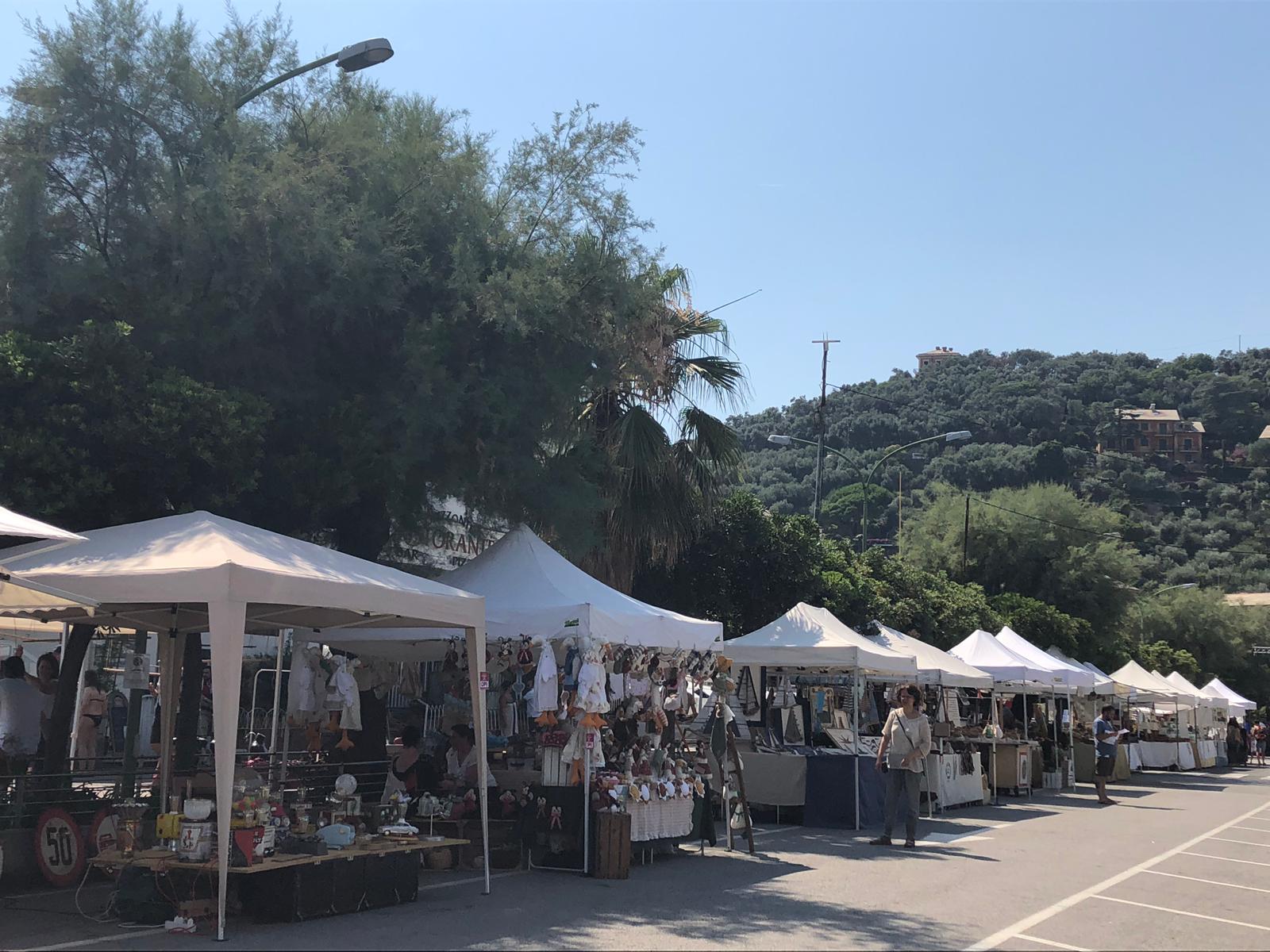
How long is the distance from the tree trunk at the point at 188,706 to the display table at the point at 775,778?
7.64 m

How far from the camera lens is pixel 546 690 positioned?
11758 millimetres

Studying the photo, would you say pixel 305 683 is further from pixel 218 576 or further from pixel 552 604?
pixel 218 576

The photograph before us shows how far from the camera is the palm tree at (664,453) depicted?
19.2 meters

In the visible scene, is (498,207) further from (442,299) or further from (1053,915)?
(1053,915)

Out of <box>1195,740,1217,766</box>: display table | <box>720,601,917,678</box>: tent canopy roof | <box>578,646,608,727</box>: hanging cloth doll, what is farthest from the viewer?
<box>1195,740,1217,766</box>: display table

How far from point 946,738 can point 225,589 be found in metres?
16.2

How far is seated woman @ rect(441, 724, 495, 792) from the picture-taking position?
1290 cm

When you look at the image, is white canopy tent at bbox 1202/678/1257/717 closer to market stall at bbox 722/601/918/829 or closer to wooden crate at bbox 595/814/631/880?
market stall at bbox 722/601/918/829

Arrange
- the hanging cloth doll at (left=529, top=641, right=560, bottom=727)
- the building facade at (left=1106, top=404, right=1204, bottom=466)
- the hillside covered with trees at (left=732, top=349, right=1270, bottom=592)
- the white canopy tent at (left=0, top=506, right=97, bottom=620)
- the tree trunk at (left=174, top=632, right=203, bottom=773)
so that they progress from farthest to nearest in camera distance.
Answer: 1. the building facade at (left=1106, top=404, right=1204, bottom=466)
2. the hillside covered with trees at (left=732, top=349, right=1270, bottom=592)
3. the tree trunk at (left=174, top=632, right=203, bottom=773)
4. the hanging cloth doll at (left=529, top=641, right=560, bottom=727)
5. the white canopy tent at (left=0, top=506, right=97, bottom=620)

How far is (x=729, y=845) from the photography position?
1390 centimetres

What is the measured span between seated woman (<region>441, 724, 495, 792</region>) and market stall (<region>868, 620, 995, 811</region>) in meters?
8.66

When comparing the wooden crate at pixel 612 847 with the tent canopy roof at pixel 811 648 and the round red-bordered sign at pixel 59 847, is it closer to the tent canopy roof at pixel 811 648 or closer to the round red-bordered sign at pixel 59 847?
the round red-bordered sign at pixel 59 847

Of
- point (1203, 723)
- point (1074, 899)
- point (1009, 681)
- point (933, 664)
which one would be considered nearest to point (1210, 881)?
point (1074, 899)

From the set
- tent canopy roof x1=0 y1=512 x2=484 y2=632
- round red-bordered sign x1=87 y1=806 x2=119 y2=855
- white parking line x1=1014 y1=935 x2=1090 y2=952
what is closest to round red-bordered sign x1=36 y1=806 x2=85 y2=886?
round red-bordered sign x1=87 y1=806 x2=119 y2=855
